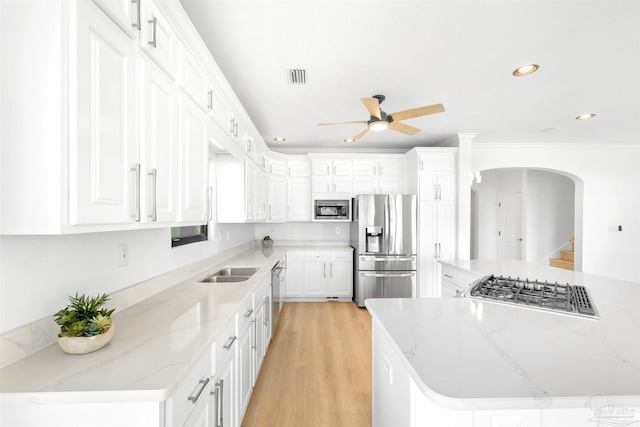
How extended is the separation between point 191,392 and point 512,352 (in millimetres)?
1141

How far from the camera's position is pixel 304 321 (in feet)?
12.8

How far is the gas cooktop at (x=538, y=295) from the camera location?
1428 millimetres

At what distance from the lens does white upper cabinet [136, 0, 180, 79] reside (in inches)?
48.4

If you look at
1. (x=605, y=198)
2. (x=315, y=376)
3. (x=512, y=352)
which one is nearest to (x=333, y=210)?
(x=315, y=376)

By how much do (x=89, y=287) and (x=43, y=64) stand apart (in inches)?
37.1

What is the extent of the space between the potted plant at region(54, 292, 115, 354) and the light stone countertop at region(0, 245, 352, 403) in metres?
0.04

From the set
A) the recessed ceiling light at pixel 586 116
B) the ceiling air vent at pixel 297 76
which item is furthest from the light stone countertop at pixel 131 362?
the recessed ceiling light at pixel 586 116

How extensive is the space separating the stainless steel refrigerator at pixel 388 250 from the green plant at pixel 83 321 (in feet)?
12.3

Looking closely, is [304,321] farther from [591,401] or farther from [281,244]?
[591,401]

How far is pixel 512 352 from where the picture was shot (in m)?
1.00

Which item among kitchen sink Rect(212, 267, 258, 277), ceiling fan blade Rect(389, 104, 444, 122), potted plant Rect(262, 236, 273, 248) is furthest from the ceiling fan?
potted plant Rect(262, 236, 273, 248)

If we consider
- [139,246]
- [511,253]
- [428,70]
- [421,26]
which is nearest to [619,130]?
[511,253]

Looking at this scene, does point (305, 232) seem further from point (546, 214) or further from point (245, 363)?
point (546, 214)

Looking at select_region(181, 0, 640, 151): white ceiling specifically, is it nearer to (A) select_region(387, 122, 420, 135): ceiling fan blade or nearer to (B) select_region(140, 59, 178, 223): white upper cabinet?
(A) select_region(387, 122, 420, 135): ceiling fan blade
